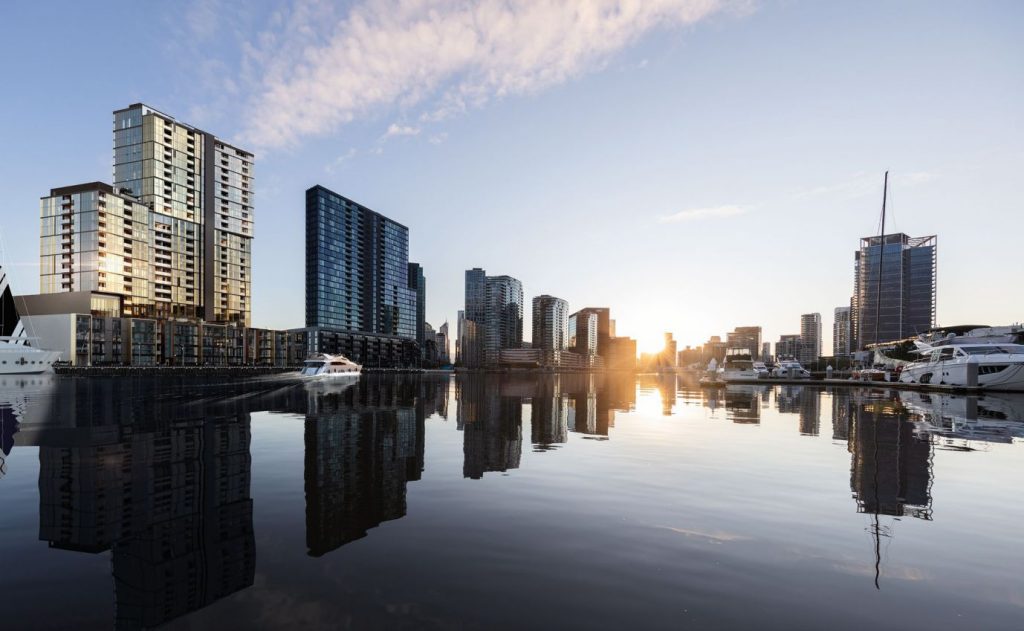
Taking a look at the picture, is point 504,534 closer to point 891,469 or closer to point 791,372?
point 891,469

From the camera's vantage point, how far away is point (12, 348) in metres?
103

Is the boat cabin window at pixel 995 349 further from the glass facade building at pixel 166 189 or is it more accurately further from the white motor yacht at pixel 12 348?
the glass facade building at pixel 166 189

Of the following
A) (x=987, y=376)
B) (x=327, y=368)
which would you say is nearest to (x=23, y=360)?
(x=327, y=368)

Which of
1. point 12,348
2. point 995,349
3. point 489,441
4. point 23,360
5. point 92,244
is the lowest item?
point 23,360

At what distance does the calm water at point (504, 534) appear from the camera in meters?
7.30

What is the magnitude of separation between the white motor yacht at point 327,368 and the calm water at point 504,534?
9963 centimetres

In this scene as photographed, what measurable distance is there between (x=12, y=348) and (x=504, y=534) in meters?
144

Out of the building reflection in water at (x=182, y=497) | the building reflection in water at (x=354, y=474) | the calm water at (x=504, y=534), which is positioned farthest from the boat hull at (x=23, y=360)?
the building reflection in water at (x=354, y=474)

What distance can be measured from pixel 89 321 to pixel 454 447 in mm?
188922

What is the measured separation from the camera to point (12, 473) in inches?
609

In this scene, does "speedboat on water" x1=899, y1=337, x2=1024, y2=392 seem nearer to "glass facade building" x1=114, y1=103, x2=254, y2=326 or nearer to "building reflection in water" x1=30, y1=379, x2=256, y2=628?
"building reflection in water" x1=30, y1=379, x2=256, y2=628

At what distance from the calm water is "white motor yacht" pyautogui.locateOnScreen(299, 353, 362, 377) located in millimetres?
99633

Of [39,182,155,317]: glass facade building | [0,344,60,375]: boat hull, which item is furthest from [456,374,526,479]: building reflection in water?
[39,182,155,317]: glass facade building

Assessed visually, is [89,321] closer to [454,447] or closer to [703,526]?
[454,447]
